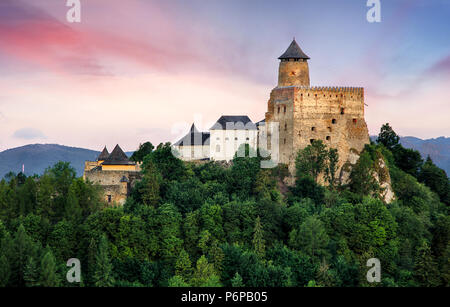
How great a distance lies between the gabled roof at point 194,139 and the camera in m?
68.6

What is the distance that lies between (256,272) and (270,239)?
579cm

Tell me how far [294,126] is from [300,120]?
0.89 meters

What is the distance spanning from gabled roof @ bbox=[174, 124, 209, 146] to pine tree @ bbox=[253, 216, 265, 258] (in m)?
17.0

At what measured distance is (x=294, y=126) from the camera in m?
61.9

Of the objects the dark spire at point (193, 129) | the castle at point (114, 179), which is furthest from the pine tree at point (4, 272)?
the dark spire at point (193, 129)

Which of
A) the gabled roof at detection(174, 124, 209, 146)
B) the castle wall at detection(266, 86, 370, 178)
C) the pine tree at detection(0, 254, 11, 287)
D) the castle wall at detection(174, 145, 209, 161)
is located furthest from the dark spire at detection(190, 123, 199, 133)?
the pine tree at detection(0, 254, 11, 287)

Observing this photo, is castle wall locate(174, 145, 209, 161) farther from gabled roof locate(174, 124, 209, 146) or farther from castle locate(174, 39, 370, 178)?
castle locate(174, 39, 370, 178)

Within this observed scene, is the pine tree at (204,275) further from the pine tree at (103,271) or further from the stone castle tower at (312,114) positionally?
the stone castle tower at (312,114)

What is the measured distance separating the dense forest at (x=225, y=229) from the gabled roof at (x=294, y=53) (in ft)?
31.8

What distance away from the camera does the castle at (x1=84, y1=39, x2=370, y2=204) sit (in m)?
62.0
